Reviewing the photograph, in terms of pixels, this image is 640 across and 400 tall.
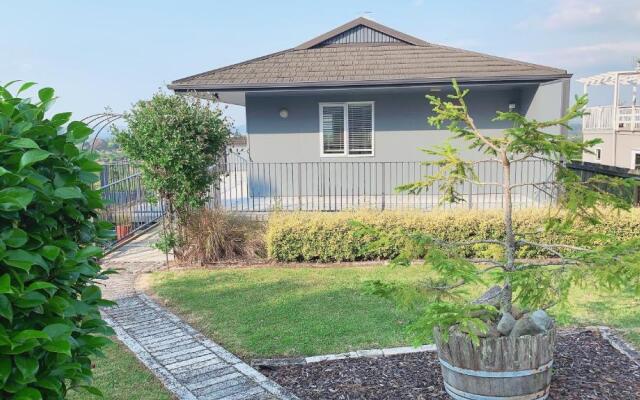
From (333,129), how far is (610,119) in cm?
1583

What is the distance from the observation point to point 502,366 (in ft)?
10.8

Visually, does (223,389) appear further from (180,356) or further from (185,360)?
(180,356)

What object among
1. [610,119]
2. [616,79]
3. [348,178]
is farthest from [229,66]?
[610,119]

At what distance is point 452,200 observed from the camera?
12.9 feet

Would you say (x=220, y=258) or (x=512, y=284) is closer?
(x=512, y=284)

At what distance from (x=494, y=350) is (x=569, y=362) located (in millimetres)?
1432

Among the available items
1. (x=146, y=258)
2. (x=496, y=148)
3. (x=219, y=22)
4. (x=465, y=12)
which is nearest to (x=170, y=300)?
(x=146, y=258)

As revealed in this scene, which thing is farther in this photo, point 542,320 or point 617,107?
point 617,107

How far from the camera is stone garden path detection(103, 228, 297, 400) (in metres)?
3.97

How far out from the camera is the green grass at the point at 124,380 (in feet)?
12.8

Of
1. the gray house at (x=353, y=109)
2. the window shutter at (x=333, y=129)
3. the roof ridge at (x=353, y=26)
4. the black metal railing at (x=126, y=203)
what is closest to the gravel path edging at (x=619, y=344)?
the black metal railing at (x=126, y=203)

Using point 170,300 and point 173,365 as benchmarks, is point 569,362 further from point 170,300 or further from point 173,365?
point 170,300

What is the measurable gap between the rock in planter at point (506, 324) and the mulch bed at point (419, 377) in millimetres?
668

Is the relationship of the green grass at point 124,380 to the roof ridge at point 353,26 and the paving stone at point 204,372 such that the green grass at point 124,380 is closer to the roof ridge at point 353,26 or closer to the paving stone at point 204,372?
the paving stone at point 204,372
